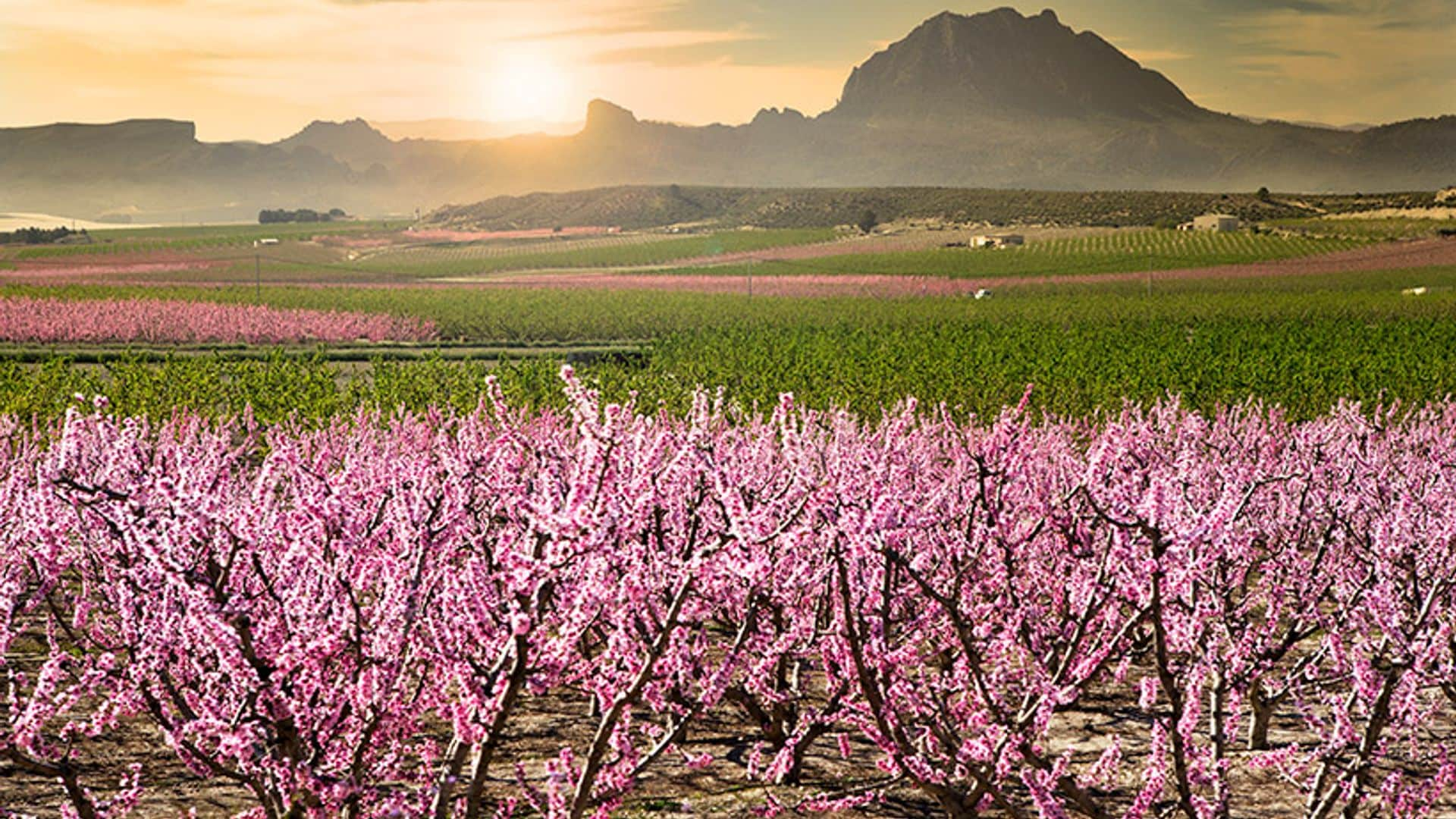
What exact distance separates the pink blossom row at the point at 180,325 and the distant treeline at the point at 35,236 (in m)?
120

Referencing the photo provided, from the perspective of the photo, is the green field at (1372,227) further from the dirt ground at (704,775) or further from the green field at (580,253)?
the dirt ground at (704,775)

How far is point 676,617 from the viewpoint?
404 centimetres

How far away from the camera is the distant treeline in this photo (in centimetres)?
15712

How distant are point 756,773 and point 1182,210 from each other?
163 metres

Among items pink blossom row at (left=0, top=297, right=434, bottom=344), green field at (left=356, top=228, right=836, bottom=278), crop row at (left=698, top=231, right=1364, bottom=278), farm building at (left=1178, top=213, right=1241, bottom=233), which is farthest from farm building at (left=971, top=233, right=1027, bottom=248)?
pink blossom row at (left=0, top=297, right=434, bottom=344)

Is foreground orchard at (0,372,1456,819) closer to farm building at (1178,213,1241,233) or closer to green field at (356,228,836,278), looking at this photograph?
green field at (356,228,836,278)

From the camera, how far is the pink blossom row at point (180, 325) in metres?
43.7

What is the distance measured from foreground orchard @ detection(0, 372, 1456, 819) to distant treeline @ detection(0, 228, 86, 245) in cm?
16497

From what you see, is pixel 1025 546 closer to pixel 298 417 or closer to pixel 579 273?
pixel 298 417

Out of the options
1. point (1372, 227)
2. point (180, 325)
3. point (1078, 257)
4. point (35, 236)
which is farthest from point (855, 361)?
point (35, 236)

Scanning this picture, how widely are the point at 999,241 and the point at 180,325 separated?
92025 mm

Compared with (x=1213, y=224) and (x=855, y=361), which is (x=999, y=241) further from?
(x=855, y=361)

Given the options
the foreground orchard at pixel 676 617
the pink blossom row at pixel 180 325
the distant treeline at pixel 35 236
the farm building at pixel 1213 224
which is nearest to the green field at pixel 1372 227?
the farm building at pixel 1213 224

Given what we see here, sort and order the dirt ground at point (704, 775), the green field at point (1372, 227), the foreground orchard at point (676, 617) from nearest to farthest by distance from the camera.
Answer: the foreground orchard at point (676, 617) → the dirt ground at point (704, 775) → the green field at point (1372, 227)
